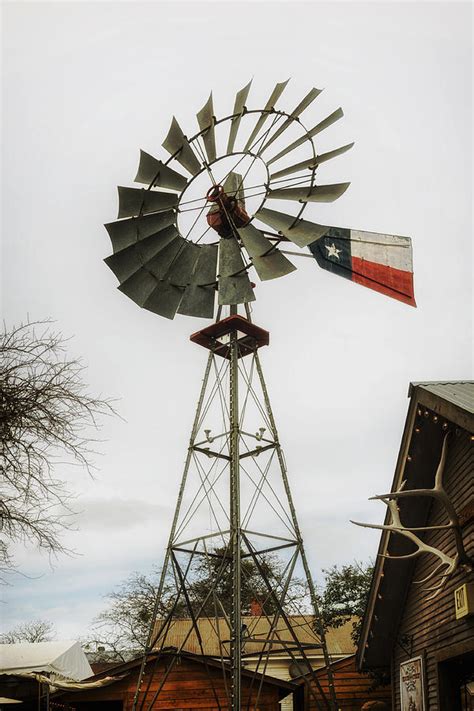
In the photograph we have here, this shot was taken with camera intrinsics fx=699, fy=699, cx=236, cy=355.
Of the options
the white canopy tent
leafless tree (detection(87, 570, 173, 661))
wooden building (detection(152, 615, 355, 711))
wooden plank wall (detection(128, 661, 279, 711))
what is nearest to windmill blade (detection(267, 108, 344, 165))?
wooden plank wall (detection(128, 661, 279, 711))

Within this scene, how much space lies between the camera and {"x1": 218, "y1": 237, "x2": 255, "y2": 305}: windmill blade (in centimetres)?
1178

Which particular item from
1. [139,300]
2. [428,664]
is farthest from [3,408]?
[428,664]

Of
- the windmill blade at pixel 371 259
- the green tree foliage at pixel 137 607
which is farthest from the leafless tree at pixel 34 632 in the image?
the windmill blade at pixel 371 259

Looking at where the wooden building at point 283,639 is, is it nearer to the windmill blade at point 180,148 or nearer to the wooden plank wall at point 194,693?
the wooden plank wall at point 194,693

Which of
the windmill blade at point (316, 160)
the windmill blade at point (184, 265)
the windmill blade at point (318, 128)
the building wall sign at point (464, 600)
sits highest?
the windmill blade at point (318, 128)

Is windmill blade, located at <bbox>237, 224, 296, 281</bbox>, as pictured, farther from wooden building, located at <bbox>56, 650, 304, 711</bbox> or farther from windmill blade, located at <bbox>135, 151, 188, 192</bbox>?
wooden building, located at <bbox>56, 650, 304, 711</bbox>

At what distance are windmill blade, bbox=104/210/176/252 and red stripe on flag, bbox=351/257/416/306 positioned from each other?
3.68 m

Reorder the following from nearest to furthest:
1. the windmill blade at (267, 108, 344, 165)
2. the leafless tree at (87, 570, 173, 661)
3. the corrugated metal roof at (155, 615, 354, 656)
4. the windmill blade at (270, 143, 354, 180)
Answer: the windmill blade at (270, 143, 354, 180) → the windmill blade at (267, 108, 344, 165) → the corrugated metal roof at (155, 615, 354, 656) → the leafless tree at (87, 570, 173, 661)

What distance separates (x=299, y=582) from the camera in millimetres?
39281

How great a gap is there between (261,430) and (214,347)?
75.3 inches

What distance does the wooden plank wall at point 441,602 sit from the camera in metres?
9.29

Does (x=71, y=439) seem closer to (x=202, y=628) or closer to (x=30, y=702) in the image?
(x=30, y=702)

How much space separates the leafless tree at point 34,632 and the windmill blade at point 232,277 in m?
48.2

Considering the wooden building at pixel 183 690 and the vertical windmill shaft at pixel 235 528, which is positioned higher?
the vertical windmill shaft at pixel 235 528
